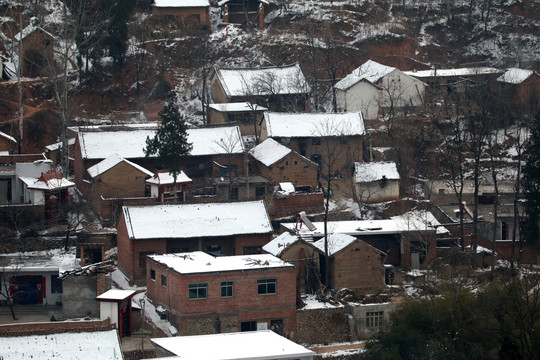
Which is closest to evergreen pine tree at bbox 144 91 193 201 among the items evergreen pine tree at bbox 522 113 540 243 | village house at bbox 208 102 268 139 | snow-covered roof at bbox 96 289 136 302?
village house at bbox 208 102 268 139

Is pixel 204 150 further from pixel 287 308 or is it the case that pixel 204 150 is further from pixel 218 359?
pixel 218 359

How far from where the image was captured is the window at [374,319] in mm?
46000

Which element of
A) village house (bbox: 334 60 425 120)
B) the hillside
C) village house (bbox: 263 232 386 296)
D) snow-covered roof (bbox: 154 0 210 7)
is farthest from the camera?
snow-covered roof (bbox: 154 0 210 7)

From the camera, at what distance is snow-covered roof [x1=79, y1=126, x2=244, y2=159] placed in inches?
2341

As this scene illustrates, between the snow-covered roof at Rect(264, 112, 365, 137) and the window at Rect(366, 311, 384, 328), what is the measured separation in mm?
19304

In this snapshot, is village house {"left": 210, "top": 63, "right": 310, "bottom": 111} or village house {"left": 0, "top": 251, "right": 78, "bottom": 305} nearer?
village house {"left": 0, "top": 251, "right": 78, "bottom": 305}

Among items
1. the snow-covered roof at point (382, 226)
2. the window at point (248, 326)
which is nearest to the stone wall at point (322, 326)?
the window at point (248, 326)

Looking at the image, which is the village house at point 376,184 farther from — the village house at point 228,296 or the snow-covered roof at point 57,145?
the snow-covered roof at point 57,145

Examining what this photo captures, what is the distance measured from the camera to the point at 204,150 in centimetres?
6119

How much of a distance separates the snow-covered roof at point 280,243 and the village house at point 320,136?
13672mm

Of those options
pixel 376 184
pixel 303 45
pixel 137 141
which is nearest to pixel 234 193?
pixel 137 141

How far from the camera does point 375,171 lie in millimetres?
60156

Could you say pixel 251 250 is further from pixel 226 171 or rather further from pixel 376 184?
pixel 376 184

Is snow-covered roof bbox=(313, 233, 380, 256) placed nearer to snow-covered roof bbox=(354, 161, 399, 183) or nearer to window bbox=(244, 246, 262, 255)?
window bbox=(244, 246, 262, 255)
